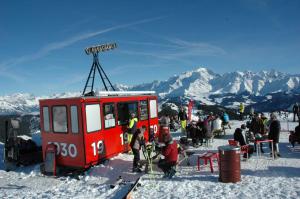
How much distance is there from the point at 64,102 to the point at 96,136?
5.43ft

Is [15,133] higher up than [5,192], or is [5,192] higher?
[15,133]

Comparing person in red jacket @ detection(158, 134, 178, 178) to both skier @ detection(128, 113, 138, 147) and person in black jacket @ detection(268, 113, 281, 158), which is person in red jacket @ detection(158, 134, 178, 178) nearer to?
skier @ detection(128, 113, 138, 147)

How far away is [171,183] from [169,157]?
0.88 meters

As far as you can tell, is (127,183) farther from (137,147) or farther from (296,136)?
(296,136)

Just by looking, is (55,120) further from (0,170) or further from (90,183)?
(0,170)

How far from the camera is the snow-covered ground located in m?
9.81

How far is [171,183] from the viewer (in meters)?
10.9

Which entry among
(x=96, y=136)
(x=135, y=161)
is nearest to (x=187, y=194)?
(x=135, y=161)

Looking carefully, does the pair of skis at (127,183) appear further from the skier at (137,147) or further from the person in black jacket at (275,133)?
the person in black jacket at (275,133)

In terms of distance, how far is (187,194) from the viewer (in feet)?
32.3

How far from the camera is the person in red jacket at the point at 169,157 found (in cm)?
1146

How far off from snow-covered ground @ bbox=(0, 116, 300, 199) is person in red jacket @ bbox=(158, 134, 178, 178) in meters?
0.28

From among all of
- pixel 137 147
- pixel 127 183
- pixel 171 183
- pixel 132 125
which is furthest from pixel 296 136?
pixel 127 183

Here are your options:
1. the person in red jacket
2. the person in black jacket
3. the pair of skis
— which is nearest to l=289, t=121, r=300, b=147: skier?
the person in black jacket
